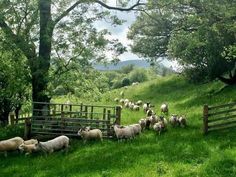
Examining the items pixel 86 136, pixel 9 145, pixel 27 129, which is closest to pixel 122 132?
pixel 86 136

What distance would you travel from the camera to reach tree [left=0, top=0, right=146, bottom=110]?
28.0 m

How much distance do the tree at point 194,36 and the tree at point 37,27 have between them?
19.6 feet

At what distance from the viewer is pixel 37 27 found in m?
29.8

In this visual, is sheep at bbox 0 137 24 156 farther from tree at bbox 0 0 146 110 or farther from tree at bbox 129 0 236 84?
tree at bbox 129 0 236 84

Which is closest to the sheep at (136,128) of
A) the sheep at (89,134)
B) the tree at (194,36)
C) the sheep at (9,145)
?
the sheep at (89,134)

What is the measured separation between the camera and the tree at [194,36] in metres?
31.1

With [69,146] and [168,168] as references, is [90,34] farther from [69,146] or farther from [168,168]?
[168,168]

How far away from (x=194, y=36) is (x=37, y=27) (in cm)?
1129

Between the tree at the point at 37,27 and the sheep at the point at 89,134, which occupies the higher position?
the tree at the point at 37,27

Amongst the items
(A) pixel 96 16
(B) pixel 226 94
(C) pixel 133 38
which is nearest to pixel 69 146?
(A) pixel 96 16

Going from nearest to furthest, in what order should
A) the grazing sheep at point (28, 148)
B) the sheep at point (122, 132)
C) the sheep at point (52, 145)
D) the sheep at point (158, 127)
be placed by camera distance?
1. the sheep at point (52, 145)
2. the grazing sheep at point (28, 148)
3. the sheep at point (122, 132)
4. the sheep at point (158, 127)

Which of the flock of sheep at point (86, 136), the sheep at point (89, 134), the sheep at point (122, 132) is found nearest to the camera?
the flock of sheep at point (86, 136)

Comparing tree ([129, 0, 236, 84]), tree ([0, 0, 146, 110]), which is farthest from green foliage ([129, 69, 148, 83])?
tree ([0, 0, 146, 110])

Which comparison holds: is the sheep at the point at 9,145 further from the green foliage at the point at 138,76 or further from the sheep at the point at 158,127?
the green foliage at the point at 138,76
